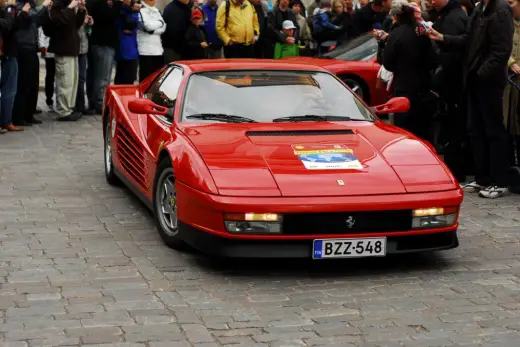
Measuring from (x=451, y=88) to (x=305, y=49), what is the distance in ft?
30.7

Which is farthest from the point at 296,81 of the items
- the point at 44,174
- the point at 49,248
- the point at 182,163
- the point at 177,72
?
the point at 44,174

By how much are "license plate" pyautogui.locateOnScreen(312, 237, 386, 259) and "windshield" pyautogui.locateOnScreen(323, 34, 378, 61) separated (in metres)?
9.88

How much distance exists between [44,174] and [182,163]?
386cm

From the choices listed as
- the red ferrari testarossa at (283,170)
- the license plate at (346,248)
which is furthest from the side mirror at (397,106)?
the license plate at (346,248)

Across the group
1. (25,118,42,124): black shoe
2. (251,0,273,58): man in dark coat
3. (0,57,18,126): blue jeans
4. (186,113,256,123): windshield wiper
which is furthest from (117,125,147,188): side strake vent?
(251,0,273,58): man in dark coat

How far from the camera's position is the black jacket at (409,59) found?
10711mm

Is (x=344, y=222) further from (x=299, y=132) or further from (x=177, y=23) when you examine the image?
(x=177, y=23)

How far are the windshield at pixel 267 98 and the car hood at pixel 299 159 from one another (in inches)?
7.3

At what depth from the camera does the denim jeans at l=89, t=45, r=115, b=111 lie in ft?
50.7

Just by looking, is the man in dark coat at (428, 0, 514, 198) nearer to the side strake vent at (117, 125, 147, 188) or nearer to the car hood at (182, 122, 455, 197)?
the car hood at (182, 122, 455, 197)

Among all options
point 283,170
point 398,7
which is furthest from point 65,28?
point 283,170

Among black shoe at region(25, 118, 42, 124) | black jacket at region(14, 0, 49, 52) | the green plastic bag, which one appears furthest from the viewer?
the green plastic bag

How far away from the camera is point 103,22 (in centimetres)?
1528

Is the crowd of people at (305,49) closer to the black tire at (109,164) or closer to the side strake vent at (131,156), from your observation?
the black tire at (109,164)
